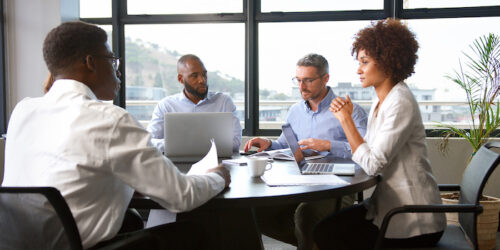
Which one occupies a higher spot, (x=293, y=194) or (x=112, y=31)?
(x=112, y=31)

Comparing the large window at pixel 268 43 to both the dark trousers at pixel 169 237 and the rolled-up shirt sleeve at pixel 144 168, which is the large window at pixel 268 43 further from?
the rolled-up shirt sleeve at pixel 144 168

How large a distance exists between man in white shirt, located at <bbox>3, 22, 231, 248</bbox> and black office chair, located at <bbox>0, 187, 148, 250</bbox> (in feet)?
0.19

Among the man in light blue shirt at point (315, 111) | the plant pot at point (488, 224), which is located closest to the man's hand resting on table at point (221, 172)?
the man in light blue shirt at point (315, 111)

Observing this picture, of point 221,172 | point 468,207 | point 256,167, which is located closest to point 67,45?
point 221,172

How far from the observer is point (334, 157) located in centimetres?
236

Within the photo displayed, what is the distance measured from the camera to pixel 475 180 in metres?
1.63

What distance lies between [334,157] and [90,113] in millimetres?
1471

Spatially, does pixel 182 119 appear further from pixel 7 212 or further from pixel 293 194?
pixel 7 212

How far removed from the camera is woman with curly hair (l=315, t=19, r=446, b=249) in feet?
5.53

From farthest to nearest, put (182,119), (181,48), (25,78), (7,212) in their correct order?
(181,48)
(25,78)
(182,119)
(7,212)

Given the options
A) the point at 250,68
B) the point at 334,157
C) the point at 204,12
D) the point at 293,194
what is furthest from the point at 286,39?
the point at 293,194

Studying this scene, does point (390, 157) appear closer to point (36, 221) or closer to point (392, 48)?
point (392, 48)

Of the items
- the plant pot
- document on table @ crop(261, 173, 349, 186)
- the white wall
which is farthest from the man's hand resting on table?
the white wall

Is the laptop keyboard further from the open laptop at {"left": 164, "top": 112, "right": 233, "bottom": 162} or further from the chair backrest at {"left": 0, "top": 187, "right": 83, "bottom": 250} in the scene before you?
the chair backrest at {"left": 0, "top": 187, "right": 83, "bottom": 250}
